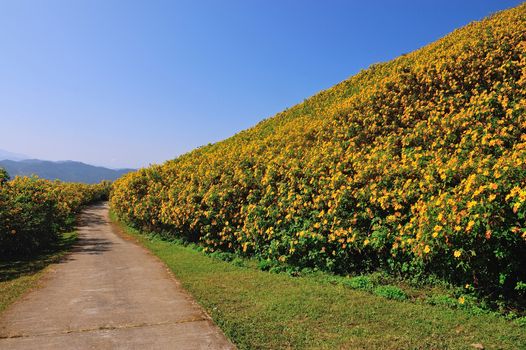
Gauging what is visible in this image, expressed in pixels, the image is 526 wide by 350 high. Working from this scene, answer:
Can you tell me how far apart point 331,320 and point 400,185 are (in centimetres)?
308

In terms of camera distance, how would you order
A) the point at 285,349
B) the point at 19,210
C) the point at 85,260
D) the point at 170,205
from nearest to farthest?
the point at 285,349 < the point at 85,260 < the point at 19,210 < the point at 170,205

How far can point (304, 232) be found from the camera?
324 inches

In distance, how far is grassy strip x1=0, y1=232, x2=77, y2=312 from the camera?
7355 mm

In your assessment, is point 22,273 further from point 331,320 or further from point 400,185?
point 400,185

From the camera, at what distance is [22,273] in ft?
31.4

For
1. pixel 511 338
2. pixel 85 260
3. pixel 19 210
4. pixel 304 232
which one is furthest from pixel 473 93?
pixel 19 210

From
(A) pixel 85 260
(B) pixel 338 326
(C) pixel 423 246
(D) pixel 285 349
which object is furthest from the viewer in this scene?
(A) pixel 85 260

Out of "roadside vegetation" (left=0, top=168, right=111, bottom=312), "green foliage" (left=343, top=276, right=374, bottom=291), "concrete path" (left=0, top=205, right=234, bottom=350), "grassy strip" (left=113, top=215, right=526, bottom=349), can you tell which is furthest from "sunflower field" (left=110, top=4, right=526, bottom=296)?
"roadside vegetation" (left=0, top=168, right=111, bottom=312)

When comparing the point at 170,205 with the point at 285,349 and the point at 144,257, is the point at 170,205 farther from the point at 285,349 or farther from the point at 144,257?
the point at 285,349

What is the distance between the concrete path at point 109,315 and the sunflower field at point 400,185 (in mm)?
2843

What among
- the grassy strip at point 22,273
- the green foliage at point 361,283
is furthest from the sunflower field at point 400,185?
the grassy strip at point 22,273

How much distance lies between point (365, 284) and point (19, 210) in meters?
11.2

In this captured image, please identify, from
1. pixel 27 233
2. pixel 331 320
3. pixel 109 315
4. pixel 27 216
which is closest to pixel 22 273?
pixel 27 233

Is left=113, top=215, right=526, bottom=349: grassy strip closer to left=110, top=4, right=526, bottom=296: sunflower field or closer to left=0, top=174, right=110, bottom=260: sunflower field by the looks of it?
left=110, top=4, right=526, bottom=296: sunflower field
